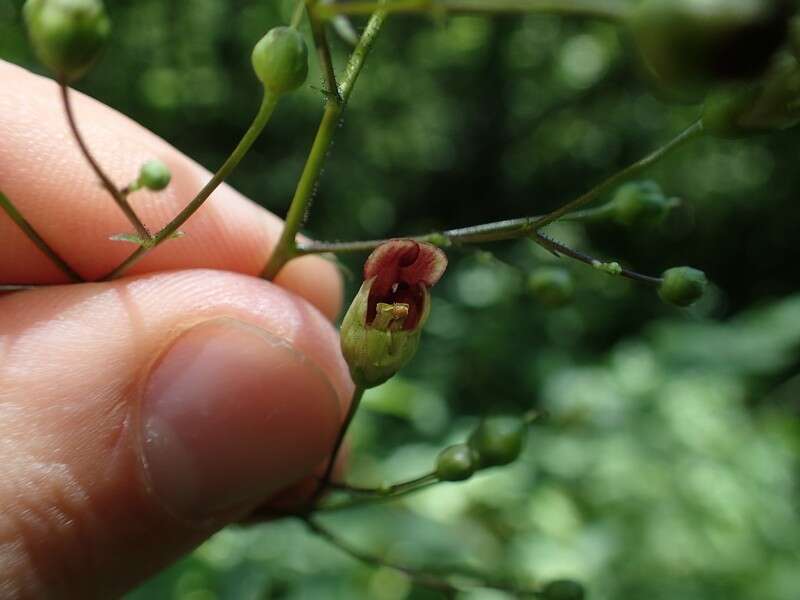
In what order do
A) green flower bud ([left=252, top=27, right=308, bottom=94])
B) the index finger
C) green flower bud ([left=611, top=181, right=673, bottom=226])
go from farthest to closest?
the index finger < green flower bud ([left=611, top=181, right=673, bottom=226]) < green flower bud ([left=252, top=27, right=308, bottom=94])

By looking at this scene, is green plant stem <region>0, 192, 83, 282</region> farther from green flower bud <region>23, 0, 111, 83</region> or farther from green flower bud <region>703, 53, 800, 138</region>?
green flower bud <region>703, 53, 800, 138</region>

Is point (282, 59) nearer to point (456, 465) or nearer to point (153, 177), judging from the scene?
point (153, 177)

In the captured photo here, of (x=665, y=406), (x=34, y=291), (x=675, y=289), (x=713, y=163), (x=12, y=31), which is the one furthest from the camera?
(x=713, y=163)

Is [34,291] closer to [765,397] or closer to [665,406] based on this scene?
[665,406]

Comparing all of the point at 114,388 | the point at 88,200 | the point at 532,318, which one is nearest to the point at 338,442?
the point at 114,388

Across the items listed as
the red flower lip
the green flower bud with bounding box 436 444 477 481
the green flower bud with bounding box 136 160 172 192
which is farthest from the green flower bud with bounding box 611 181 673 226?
the green flower bud with bounding box 136 160 172 192

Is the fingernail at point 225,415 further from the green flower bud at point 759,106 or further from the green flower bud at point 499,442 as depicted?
the green flower bud at point 759,106

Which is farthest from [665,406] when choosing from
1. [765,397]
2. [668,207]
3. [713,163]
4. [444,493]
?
[713,163]
